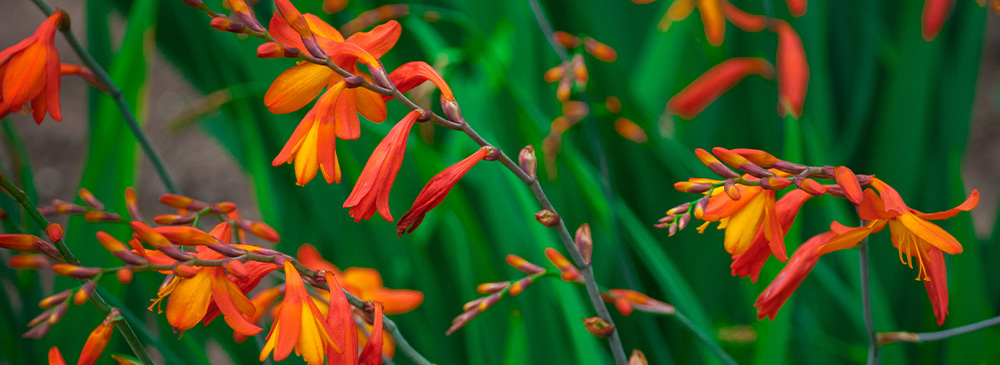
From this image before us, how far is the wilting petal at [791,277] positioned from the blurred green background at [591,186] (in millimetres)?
224

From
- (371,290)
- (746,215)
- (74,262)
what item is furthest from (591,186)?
(74,262)

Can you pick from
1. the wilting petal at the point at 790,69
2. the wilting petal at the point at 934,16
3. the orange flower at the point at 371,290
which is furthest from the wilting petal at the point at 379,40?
the wilting petal at the point at 934,16

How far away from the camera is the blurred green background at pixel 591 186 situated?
0.59 metres

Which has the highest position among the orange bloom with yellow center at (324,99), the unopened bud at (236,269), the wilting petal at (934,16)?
the wilting petal at (934,16)

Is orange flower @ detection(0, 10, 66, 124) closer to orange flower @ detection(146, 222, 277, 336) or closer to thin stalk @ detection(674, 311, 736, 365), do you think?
orange flower @ detection(146, 222, 277, 336)

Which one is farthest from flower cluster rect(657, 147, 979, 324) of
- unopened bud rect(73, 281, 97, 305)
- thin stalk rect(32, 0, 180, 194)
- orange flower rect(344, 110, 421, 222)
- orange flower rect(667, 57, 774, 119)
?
orange flower rect(667, 57, 774, 119)

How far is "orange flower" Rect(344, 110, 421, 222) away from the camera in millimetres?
282

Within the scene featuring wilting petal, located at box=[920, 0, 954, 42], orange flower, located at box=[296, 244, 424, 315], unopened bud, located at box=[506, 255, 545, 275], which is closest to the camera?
unopened bud, located at box=[506, 255, 545, 275]

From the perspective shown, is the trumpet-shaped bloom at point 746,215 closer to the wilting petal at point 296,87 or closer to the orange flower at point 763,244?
the orange flower at point 763,244

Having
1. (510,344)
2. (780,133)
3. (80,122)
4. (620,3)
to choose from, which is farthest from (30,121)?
(780,133)

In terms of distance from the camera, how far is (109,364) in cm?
63

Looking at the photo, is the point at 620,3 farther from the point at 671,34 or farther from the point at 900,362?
the point at 900,362

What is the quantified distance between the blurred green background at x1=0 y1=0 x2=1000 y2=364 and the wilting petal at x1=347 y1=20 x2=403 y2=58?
28cm

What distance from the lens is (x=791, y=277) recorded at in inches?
12.1
